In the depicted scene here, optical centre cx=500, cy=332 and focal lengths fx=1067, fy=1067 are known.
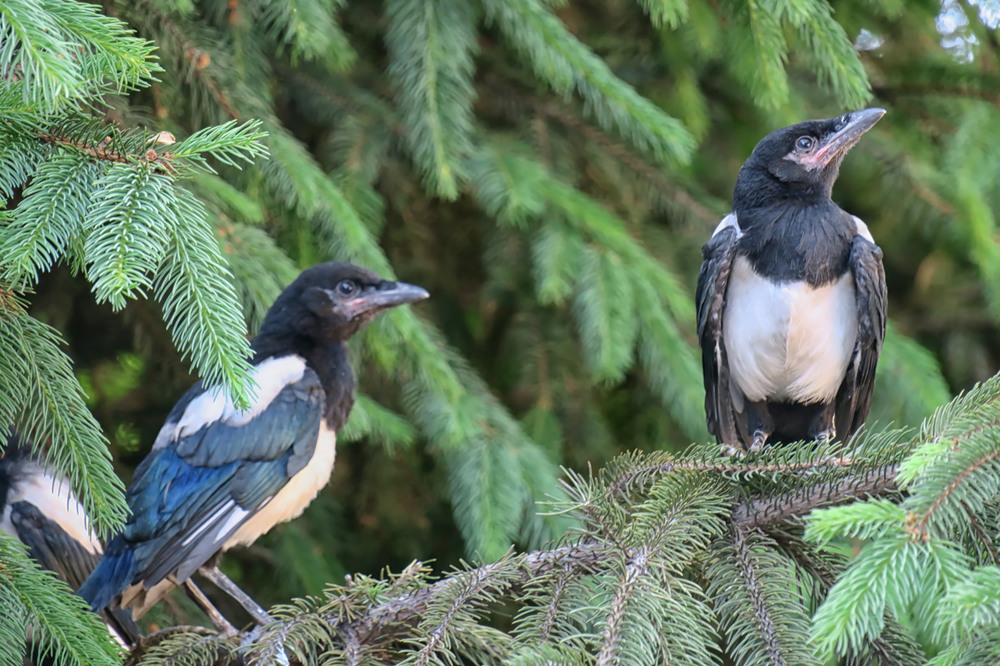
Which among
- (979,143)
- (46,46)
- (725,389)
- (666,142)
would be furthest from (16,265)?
(979,143)

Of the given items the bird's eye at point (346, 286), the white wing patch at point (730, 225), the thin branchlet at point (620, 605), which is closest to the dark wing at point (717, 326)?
the white wing patch at point (730, 225)

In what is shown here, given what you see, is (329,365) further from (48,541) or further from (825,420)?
(825,420)

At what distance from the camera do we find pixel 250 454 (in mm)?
3094

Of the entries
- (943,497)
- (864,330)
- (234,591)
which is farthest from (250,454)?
(943,497)

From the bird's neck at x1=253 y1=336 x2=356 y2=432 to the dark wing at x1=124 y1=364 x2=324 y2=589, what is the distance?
48 millimetres

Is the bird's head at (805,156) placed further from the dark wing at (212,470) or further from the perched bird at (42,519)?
the perched bird at (42,519)

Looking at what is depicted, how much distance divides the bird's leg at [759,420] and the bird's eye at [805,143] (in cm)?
77

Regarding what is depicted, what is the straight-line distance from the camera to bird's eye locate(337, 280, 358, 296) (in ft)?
10.4

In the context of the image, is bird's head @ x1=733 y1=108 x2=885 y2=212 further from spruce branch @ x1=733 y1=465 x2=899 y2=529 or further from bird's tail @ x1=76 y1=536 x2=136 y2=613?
bird's tail @ x1=76 y1=536 x2=136 y2=613

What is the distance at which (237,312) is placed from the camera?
5.64ft

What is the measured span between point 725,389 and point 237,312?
186 centimetres

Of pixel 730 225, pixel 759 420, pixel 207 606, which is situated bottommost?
pixel 207 606

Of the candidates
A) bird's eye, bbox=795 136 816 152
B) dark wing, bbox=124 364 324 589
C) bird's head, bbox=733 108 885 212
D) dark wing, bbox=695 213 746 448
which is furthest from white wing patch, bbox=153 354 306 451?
bird's eye, bbox=795 136 816 152

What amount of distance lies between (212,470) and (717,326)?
1.52m
